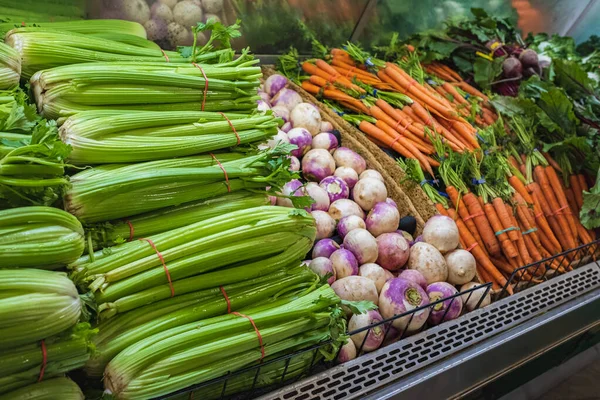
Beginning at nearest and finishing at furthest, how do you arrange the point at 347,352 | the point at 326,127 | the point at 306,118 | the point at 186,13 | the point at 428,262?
the point at 347,352, the point at 428,262, the point at 186,13, the point at 306,118, the point at 326,127

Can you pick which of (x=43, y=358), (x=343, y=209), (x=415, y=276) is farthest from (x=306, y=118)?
(x=43, y=358)

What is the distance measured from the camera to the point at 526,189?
3.47m

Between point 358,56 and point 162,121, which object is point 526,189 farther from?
point 162,121

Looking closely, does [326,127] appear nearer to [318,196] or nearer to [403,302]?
[318,196]

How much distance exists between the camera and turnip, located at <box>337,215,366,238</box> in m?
2.59

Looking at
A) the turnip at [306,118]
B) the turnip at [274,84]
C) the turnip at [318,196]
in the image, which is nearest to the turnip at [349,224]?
the turnip at [318,196]

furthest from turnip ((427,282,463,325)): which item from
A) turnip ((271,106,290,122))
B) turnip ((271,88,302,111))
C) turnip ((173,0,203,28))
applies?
turnip ((173,0,203,28))

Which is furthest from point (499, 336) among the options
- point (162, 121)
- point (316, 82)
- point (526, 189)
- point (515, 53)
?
point (515, 53)

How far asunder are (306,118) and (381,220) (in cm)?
92

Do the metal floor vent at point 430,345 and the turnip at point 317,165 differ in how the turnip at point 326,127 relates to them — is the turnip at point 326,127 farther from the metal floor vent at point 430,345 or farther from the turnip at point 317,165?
the metal floor vent at point 430,345

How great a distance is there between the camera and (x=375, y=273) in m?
2.40

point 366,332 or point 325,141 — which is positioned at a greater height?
point 325,141

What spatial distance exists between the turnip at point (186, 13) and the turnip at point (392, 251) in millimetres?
1888

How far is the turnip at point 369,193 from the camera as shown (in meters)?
2.83
